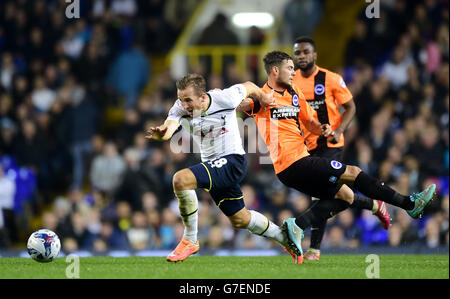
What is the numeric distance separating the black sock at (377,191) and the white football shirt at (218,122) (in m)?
1.23

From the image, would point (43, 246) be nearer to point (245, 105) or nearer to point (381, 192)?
point (245, 105)

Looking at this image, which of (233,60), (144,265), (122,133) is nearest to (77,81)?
(122,133)

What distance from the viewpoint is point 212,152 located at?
8.71 m

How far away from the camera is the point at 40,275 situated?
7957 millimetres

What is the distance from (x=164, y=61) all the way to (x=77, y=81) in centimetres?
214

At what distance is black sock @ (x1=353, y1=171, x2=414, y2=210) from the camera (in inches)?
344

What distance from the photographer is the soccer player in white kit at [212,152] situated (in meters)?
8.44

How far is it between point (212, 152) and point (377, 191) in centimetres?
171

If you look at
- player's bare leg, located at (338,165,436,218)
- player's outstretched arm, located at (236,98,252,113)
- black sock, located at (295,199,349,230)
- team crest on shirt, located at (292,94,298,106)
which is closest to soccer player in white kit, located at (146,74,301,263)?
Result: player's outstretched arm, located at (236,98,252,113)

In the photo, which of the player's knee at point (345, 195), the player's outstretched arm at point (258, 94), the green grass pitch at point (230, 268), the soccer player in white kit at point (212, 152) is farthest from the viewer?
the player's knee at point (345, 195)

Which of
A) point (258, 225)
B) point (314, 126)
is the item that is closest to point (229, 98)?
point (314, 126)

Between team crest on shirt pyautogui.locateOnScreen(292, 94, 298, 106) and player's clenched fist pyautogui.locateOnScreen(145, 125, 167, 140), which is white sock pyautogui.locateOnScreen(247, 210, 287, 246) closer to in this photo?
team crest on shirt pyautogui.locateOnScreen(292, 94, 298, 106)

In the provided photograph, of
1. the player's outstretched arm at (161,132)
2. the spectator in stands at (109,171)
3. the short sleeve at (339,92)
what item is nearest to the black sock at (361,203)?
the short sleeve at (339,92)

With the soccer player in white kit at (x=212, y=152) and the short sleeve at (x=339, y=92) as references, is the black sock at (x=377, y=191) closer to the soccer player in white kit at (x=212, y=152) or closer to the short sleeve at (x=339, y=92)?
the soccer player in white kit at (x=212, y=152)
